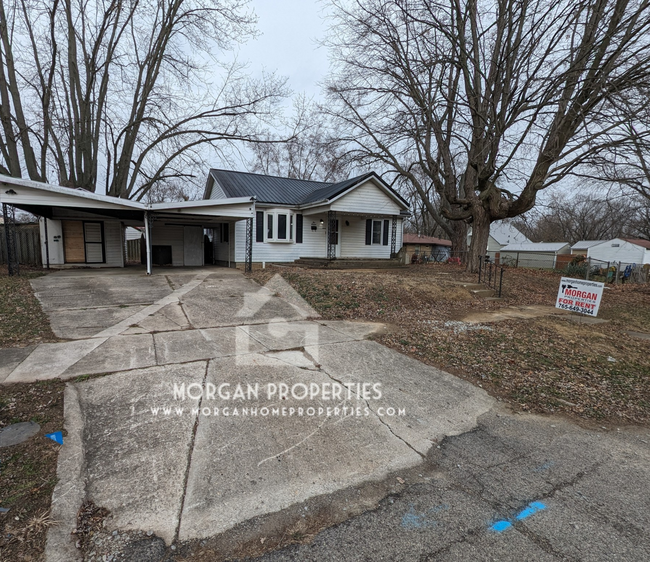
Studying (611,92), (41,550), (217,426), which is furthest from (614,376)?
(611,92)

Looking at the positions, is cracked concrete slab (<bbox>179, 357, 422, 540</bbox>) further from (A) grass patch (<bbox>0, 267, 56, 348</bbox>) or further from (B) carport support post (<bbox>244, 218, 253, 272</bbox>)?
(B) carport support post (<bbox>244, 218, 253, 272</bbox>)

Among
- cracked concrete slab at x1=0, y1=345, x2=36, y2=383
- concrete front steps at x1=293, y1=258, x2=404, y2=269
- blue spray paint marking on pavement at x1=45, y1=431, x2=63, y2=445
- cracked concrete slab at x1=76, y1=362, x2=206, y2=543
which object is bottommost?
cracked concrete slab at x1=76, y1=362, x2=206, y2=543

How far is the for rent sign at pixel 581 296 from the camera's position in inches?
285

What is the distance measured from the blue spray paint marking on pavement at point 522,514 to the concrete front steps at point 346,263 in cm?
1266

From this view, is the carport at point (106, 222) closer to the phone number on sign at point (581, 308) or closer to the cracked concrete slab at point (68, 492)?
the cracked concrete slab at point (68, 492)

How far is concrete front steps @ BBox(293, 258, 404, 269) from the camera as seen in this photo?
14.7 m

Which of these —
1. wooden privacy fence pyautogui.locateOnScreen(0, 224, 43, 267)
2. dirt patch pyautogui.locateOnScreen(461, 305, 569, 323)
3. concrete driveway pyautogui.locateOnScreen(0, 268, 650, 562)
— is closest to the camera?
concrete driveway pyautogui.locateOnScreen(0, 268, 650, 562)

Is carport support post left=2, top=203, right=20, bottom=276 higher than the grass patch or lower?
higher

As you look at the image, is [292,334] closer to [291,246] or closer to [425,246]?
[291,246]

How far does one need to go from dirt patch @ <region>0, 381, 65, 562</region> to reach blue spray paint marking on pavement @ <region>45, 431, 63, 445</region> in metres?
0.03

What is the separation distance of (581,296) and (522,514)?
282 inches

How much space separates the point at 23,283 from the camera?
902cm

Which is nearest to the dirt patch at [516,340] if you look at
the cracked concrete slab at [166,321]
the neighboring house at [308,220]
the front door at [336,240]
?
the cracked concrete slab at [166,321]

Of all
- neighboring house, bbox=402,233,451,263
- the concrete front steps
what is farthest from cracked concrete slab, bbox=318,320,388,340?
neighboring house, bbox=402,233,451,263
